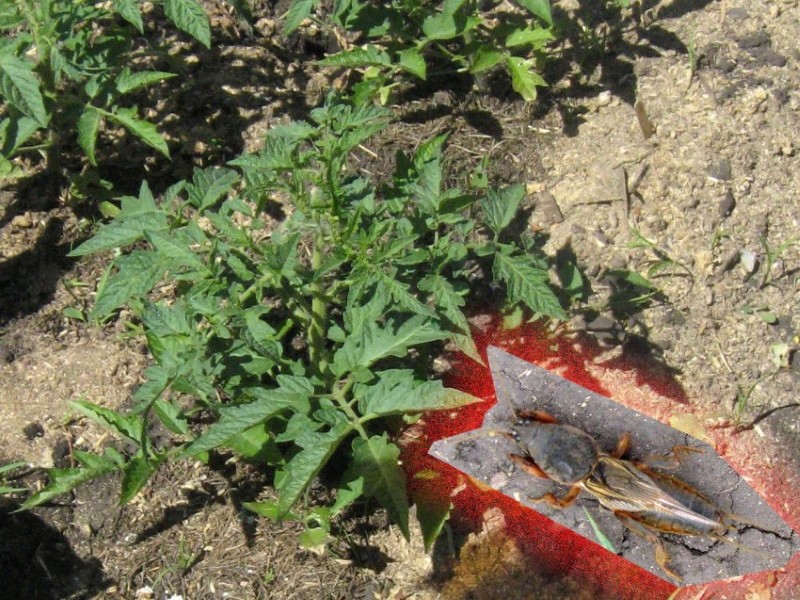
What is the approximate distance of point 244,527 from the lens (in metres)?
2.85

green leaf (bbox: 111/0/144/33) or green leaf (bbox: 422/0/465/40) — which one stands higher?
green leaf (bbox: 111/0/144/33)

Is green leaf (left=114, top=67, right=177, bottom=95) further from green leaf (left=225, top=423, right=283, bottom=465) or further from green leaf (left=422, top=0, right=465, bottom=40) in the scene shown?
green leaf (left=225, top=423, right=283, bottom=465)

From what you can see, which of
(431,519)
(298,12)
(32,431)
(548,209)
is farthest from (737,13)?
(32,431)

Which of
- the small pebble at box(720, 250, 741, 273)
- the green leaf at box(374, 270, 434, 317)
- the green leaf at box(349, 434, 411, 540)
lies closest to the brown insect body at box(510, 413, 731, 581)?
the green leaf at box(349, 434, 411, 540)

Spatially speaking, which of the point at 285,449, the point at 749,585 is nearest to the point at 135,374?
the point at 285,449

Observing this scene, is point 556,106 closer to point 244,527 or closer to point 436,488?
point 436,488

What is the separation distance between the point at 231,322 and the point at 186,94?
4.74ft

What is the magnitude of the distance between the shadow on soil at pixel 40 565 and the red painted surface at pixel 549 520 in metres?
1.01

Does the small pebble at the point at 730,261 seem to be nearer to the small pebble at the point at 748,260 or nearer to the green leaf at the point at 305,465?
the small pebble at the point at 748,260

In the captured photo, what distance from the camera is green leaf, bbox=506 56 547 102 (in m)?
3.13

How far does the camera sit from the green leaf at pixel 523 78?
313cm

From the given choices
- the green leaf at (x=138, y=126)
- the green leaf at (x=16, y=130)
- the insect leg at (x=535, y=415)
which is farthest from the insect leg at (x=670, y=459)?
the green leaf at (x=16, y=130)

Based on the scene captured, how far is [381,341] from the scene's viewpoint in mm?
2426

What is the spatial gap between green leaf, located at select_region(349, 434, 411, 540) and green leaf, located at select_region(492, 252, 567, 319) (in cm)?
52
